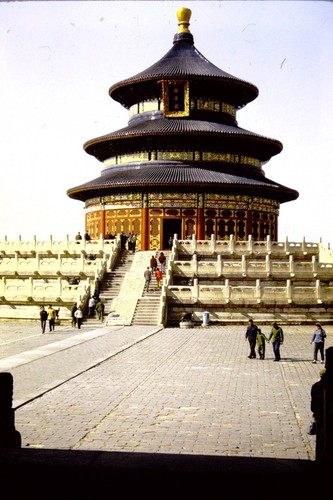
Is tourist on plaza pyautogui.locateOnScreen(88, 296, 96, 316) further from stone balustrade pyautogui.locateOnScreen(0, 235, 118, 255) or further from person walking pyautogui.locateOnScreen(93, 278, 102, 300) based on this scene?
Result: stone balustrade pyautogui.locateOnScreen(0, 235, 118, 255)

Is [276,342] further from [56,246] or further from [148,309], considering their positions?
[56,246]

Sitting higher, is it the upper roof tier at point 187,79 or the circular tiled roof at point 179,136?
the upper roof tier at point 187,79

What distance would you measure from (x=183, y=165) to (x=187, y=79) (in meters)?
6.86

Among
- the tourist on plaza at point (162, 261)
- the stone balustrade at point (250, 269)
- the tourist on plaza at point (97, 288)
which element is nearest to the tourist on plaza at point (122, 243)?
the tourist on plaza at point (162, 261)

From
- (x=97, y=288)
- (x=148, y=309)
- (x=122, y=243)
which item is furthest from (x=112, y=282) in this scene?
(x=122, y=243)

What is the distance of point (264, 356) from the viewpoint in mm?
26094

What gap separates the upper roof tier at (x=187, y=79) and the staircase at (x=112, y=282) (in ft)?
58.5

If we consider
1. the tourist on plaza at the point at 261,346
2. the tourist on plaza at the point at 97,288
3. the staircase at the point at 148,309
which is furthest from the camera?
the tourist on plaza at the point at 97,288

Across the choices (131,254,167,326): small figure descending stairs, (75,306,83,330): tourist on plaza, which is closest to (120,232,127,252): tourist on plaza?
(131,254,167,326): small figure descending stairs

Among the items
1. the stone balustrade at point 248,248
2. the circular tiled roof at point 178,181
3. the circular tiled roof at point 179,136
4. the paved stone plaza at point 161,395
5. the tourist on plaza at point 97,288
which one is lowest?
the paved stone plaza at point 161,395

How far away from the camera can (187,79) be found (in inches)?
2276

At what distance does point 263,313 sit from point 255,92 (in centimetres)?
2849

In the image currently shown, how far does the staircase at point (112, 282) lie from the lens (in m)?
38.2

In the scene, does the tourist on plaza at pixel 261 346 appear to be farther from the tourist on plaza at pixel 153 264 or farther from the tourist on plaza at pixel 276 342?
the tourist on plaza at pixel 153 264
